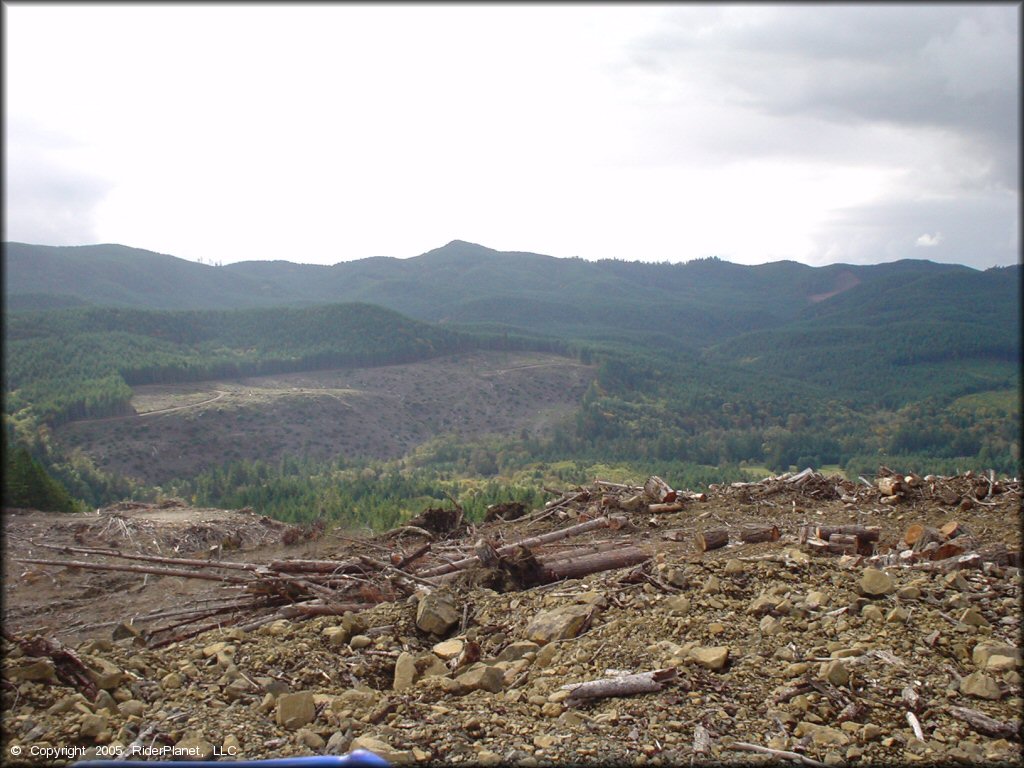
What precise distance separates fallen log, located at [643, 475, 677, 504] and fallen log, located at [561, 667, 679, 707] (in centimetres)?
559

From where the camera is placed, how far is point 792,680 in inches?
185

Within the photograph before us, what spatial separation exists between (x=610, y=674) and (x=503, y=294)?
169190mm

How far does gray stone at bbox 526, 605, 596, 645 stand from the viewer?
19.6 feet

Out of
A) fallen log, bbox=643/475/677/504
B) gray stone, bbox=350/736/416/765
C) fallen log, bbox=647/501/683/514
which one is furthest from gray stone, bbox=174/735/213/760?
fallen log, bbox=643/475/677/504

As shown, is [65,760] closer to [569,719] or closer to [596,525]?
[569,719]

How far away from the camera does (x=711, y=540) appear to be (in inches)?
315

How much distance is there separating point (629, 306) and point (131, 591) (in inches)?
6470

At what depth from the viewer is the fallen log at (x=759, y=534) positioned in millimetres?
7895

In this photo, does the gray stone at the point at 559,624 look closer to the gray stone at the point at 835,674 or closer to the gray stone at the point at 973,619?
the gray stone at the point at 835,674

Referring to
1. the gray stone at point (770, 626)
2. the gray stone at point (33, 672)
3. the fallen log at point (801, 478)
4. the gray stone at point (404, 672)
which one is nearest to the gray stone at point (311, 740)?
the gray stone at point (404, 672)

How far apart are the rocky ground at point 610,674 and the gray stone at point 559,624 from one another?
20 millimetres

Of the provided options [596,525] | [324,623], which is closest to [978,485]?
[596,525]

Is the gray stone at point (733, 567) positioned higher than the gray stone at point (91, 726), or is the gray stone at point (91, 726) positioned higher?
the gray stone at point (733, 567)

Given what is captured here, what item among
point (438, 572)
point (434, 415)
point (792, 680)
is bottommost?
point (434, 415)
